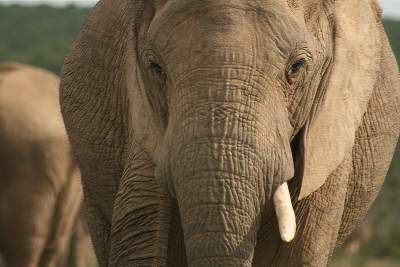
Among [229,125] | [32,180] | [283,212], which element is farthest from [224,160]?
[32,180]

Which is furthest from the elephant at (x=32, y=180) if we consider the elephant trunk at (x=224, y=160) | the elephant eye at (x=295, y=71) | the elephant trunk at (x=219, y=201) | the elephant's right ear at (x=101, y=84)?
the elephant trunk at (x=219, y=201)

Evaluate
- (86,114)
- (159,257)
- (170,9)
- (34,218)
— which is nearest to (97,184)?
(86,114)

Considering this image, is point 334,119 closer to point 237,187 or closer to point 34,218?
point 237,187

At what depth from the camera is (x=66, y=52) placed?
1550 inches

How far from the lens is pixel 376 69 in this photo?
6301 mm

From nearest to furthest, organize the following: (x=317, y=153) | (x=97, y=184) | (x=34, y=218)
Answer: (x=317, y=153) → (x=97, y=184) → (x=34, y=218)

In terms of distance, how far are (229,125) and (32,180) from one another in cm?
718

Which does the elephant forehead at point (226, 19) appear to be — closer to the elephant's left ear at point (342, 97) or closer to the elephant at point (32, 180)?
the elephant's left ear at point (342, 97)

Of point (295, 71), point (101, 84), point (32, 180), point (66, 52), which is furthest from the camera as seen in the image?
point (66, 52)

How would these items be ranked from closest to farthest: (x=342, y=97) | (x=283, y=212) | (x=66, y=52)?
(x=283, y=212) < (x=342, y=97) < (x=66, y=52)

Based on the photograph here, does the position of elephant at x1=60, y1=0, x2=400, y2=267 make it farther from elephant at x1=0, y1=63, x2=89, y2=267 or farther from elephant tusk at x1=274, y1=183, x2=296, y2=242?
elephant at x1=0, y1=63, x2=89, y2=267

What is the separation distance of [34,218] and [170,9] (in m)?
6.93

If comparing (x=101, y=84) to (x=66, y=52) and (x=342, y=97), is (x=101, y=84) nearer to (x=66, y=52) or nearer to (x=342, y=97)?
(x=342, y=97)

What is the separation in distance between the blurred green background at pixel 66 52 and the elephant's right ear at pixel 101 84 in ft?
16.2
